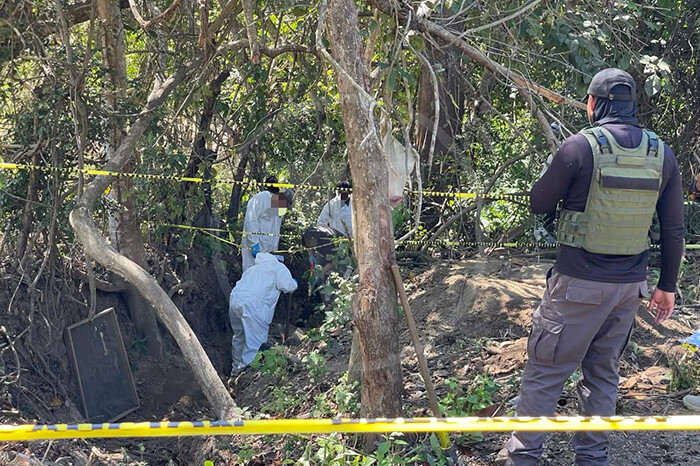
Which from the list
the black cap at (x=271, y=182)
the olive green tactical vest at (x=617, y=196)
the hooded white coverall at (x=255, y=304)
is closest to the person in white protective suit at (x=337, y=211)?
the black cap at (x=271, y=182)

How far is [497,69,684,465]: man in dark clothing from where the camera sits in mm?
3389

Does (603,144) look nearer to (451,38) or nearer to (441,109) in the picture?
(451,38)

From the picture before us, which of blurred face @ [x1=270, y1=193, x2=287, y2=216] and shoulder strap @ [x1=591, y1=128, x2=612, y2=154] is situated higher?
shoulder strap @ [x1=591, y1=128, x2=612, y2=154]

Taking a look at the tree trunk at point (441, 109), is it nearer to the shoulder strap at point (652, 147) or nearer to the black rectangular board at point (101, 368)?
the black rectangular board at point (101, 368)

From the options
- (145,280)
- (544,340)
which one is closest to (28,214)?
(145,280)

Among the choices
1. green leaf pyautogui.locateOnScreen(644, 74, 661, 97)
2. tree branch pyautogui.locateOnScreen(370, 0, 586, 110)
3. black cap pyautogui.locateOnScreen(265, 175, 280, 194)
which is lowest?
black cap pyautogui.locateOnScreen(265, 175, 280, 194)

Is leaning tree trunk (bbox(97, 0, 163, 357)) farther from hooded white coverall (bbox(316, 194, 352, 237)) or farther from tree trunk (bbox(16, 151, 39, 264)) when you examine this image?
hooded white coverall (bbox(316, 194, 352, 237))

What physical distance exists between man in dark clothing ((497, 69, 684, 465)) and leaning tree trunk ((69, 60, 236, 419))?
7.19 ft

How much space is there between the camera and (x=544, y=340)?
3.52m

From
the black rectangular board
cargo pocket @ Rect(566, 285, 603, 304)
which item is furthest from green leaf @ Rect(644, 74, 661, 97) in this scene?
the black rectangular board

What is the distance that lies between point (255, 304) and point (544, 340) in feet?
14.6

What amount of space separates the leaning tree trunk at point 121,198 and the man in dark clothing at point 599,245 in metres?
4.16

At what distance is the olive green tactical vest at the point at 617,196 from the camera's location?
3361mm

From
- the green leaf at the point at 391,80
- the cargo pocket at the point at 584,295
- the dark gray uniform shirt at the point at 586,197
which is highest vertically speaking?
the green leaf at the point at 391,80
